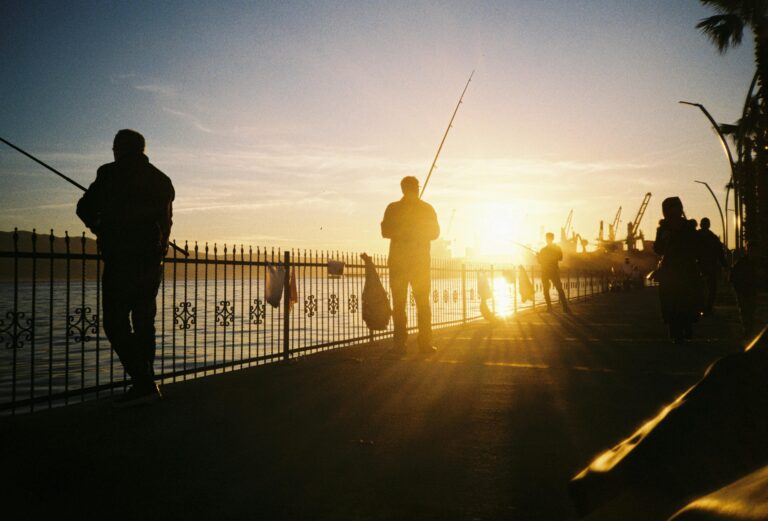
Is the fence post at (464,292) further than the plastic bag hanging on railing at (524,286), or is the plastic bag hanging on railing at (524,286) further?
the plastic bag hanging on railing at (524,286)

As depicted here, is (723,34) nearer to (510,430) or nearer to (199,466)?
(510,430)

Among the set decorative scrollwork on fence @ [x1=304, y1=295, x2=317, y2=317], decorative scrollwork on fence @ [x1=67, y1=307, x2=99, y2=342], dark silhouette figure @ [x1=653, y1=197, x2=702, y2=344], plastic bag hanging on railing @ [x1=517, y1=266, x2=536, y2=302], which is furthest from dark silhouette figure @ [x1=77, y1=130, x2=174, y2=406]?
plastic bag hanging on railing @ [x1=517, y1=266, x2=536, y2=302]

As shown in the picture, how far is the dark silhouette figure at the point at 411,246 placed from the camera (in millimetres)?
8242

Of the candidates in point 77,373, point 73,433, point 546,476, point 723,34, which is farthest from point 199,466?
point 723,34

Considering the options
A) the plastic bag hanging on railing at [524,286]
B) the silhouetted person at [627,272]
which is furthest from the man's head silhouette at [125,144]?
the silhouetted person at [627,272]

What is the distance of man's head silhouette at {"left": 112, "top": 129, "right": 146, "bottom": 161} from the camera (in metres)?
5.29

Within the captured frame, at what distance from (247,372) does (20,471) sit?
376cm

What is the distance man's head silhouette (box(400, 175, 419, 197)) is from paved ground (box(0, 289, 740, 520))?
2593mm

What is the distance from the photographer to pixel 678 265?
28.5 ft

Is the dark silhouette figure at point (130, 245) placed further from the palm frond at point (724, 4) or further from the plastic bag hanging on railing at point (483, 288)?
the palm frond at point (724, 4)

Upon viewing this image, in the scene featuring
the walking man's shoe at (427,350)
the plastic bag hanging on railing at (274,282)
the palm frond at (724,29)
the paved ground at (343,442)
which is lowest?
the paved ground at (343,442)

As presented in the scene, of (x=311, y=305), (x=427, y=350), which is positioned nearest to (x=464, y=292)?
(x=427, y=350)

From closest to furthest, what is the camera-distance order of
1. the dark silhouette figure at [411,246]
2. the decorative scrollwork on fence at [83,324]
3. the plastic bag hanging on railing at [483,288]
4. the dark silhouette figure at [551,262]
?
the decorative scrollwork on fence at [83,324]
the dark silhouette figure at [411,246]
the plastic bag hanging on railing at [483,288]
the dark silhouette figure at [551,262]

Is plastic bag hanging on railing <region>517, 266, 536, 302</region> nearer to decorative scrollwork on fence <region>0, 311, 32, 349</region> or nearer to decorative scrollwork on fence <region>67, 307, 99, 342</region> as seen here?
decorative scrollwork on fence <region>67, 307, 99, 342</region>
